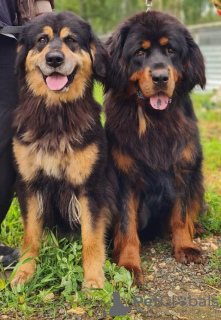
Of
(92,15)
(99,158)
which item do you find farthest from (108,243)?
(92,15)

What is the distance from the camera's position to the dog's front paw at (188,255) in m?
3.55

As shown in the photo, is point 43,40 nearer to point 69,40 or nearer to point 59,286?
point 69,40

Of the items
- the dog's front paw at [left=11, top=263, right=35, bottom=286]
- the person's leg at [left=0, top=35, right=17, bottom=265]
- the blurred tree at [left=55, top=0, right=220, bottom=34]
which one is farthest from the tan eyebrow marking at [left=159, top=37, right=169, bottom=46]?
the blurred tree at [left=55, top=0, right=220, bottom=34]

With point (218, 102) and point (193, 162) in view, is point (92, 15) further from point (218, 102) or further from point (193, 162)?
point (193, 162)

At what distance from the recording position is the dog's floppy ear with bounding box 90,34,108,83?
3328 mm

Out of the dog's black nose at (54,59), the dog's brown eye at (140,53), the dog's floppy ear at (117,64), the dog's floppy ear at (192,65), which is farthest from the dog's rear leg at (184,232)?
the dog's black nose at (54,59)

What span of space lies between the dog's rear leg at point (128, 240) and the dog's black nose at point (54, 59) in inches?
46.8

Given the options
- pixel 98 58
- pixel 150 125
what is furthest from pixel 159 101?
pixel 98 58

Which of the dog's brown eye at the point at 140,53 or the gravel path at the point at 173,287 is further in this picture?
the dog's brown eye at the point at 140,53

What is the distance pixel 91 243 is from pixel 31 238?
18.8 inches

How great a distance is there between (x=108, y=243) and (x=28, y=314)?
1.09m

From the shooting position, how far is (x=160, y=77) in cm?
319

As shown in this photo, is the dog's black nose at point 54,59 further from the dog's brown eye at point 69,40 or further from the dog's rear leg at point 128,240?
the dog's rear leg at point 128,240

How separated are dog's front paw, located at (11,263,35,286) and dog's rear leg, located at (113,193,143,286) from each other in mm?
679
